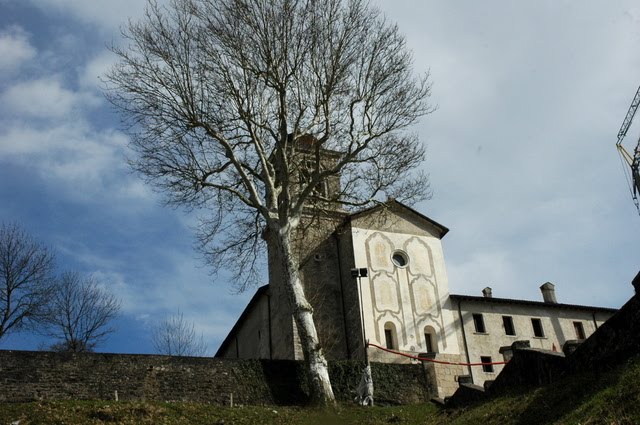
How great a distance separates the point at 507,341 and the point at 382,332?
7.43 meters

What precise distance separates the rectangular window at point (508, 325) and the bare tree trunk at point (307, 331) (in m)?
15.9

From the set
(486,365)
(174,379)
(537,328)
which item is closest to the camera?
(174,379)

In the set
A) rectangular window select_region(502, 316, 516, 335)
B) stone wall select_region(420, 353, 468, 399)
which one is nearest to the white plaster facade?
stone wall select_region(420, 353, 468, 399)

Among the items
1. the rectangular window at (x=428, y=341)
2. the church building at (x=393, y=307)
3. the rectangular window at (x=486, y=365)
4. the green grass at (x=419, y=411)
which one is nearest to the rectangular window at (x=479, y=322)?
the church building at (x=393, y=307)

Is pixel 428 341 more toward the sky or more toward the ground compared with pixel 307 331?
more toward the sky

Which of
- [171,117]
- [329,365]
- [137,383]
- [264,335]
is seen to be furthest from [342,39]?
[264,335]

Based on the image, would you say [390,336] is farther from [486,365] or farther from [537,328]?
[537,328]

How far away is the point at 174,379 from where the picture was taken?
62.4 feet

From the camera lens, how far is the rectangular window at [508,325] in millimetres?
33756

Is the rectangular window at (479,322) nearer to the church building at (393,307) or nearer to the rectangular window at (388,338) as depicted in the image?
the church building at (393,307)

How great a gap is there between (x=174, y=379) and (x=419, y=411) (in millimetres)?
7121

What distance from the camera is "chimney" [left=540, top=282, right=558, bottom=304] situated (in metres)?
38.8

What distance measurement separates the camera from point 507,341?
3319cm

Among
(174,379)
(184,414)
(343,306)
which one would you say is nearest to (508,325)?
(343,306)
